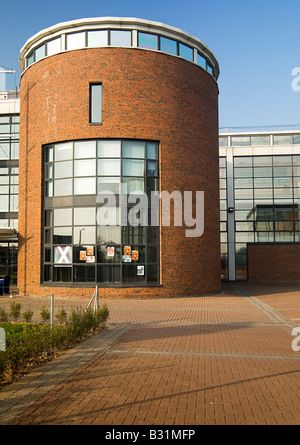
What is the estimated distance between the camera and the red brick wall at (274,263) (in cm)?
3316

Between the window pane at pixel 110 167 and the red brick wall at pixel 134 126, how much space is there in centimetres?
112

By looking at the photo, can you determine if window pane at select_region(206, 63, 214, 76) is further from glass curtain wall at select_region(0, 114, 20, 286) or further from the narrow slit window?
glass curtain wall at select_region(0, 114, 20, 286)

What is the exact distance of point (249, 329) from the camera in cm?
1202

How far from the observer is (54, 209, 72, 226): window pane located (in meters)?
20.4

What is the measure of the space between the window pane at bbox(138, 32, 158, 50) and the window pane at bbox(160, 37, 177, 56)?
31 centimetres

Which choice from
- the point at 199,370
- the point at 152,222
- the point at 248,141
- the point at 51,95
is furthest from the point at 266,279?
the point at 199,370

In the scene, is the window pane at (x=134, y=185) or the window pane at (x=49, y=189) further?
the window pane at (x=49, y=189)

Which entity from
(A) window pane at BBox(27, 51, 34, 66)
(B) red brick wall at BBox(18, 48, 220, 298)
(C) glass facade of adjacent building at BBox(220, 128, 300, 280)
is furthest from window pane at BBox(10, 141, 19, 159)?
(C) glass facade of adjacent building at BBox(220, 128, 300, 280)

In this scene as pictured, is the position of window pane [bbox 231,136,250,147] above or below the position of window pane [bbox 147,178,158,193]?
above

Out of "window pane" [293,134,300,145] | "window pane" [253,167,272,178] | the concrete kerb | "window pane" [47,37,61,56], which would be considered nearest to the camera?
the concrete kerb

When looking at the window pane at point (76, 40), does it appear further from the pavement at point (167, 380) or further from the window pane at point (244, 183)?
the window pane at point (244, 183)

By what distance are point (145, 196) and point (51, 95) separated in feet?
21.5

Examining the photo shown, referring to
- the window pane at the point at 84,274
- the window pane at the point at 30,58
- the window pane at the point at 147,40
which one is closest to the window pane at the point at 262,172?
the window pane at the point at 147,40

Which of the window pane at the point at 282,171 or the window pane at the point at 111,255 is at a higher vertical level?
the window pane at the point at 282,171
